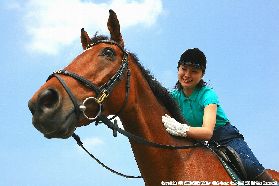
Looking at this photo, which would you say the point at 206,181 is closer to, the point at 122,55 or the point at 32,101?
Result: the point at 122,55

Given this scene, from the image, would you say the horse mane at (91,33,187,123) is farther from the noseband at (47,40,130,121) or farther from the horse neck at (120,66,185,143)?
the noseband at (47,40,130,121)

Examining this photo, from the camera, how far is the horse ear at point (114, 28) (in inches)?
233

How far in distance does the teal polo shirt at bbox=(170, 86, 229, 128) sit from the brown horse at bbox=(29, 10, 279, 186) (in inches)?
15.3

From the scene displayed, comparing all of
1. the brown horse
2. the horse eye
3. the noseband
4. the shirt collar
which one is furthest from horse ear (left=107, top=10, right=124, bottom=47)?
the shirt collar

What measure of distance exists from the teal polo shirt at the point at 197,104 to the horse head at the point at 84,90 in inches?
57.5

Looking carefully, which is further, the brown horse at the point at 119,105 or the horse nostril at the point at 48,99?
the brown horse at the point at 119,105

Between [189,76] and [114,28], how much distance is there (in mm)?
1541

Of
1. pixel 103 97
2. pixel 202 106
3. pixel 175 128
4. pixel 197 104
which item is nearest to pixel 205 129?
pixel 175 128

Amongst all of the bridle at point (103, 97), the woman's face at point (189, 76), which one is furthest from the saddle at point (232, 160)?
the woman's face at point (189, 76)

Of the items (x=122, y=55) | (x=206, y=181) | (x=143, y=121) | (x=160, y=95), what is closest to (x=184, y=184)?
(x=206, y=181)

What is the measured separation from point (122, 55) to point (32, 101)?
1.56m

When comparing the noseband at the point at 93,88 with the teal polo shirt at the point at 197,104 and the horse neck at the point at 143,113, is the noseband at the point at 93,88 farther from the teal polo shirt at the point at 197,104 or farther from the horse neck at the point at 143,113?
the teal polo shirt at the point at 197,104

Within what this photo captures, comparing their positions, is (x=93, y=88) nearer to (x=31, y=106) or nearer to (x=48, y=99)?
Result: (x=48, y=99)

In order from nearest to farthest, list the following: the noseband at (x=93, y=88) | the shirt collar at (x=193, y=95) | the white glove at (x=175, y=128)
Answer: the noseband at (x=93, y=88), the white glove at (x=175, y=128), the shirt collar at (x=193, y=95)
